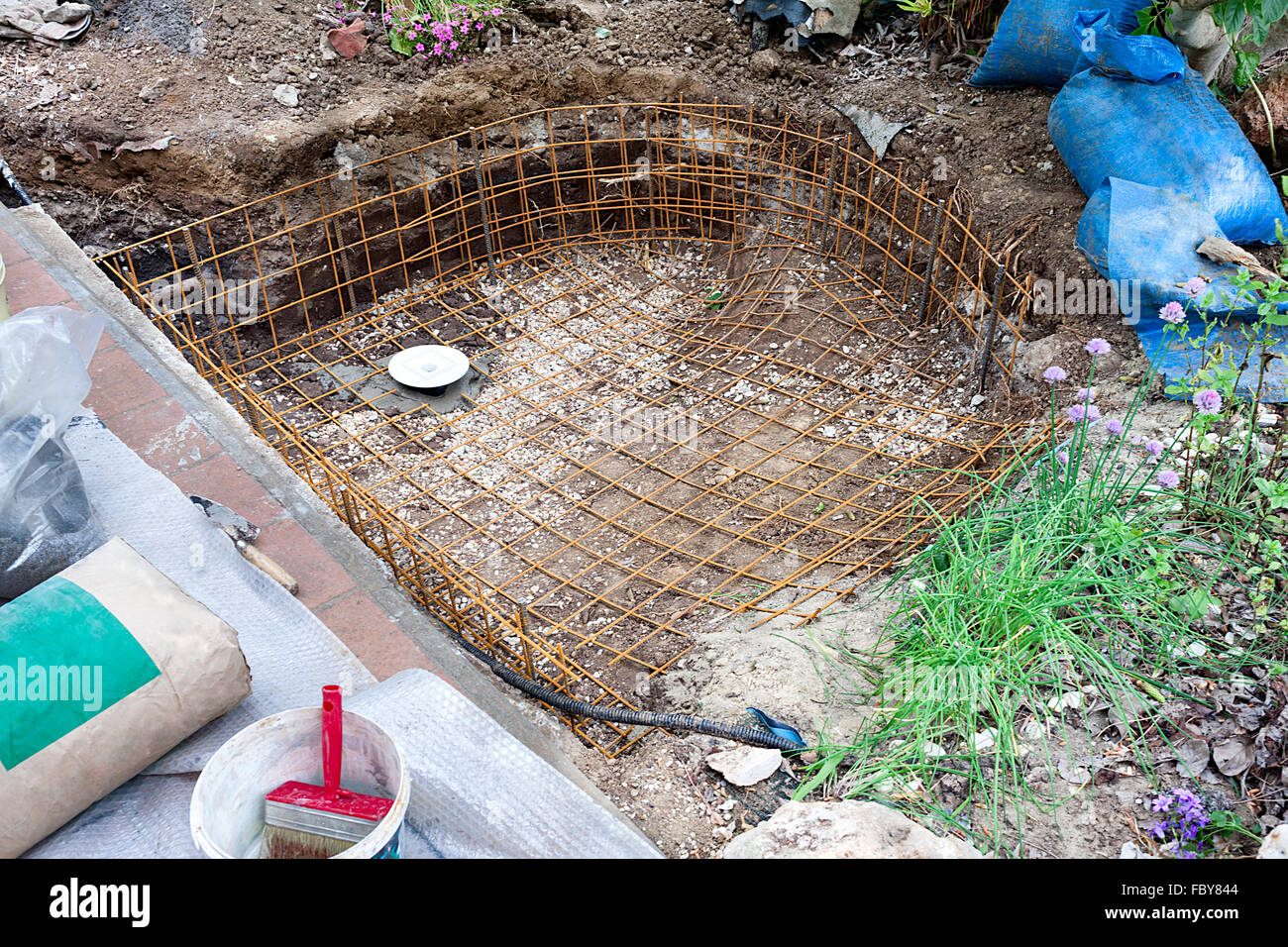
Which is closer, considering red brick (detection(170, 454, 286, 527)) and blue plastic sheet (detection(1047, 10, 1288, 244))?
red brick (detection(170, 454, 286, 527))

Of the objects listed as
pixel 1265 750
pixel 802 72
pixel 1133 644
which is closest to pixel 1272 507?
pixel 1133 644

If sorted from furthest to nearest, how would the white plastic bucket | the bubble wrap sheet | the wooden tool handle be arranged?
the wooden tool handle, the bubble wrap sheet, the white plastic bucket

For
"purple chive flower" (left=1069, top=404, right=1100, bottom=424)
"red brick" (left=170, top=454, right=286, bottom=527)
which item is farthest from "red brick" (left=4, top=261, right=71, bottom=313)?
"purple chive flower" (left=1069, top=404, right=1100, bottom=424)

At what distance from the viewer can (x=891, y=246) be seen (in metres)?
5.67

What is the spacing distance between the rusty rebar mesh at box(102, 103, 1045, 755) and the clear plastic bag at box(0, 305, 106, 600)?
1215 millimetres

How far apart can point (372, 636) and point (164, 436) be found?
1.31 metres

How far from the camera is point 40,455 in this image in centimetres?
271

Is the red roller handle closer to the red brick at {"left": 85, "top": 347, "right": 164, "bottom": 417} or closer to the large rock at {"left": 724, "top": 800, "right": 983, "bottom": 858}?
the large rock at {"left": 724, "top": 800, "right": 983, "bottom": 858}

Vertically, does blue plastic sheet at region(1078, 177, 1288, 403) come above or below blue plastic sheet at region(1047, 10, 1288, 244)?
below

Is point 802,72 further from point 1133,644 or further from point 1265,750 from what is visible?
point 1265,750

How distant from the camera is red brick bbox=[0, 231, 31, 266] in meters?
4.47

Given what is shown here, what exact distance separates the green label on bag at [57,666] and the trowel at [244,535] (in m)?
0.78

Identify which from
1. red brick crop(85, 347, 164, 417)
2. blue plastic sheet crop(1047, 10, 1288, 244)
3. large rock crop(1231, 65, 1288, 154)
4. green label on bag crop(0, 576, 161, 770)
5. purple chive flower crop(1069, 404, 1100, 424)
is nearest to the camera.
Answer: green label on bag crop(0, 576, 161, 770)

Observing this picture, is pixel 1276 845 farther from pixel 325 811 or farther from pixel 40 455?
pixel 40 455
